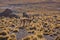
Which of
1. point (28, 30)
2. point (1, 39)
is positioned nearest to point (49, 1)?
point (28, 30)

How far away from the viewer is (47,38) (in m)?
37.3

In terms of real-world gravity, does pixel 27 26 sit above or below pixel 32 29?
below

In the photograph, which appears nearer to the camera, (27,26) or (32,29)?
(32,29)

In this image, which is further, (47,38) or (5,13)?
(5,13)

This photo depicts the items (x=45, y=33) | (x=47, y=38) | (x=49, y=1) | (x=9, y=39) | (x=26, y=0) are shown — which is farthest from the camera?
(x=26, y=0)

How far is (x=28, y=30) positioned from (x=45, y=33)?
4.13m

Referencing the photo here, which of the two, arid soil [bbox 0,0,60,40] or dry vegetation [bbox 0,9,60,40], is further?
arid soil [bbox 0,0,60,40]

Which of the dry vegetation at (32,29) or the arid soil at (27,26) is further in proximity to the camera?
the arid soil at (27,26)

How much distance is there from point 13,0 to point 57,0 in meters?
30.6

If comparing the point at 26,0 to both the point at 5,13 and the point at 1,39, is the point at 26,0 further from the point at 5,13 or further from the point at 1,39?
the point at 1,39

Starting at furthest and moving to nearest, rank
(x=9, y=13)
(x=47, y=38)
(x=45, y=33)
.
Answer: (x=9, y=13) < (x=45, y=33) < (x=47, y=38)


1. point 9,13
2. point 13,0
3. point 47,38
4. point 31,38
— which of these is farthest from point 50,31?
point 13,0

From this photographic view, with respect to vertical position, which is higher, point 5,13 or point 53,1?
point 5,13

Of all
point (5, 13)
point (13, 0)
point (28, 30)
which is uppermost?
point (28, 30)
